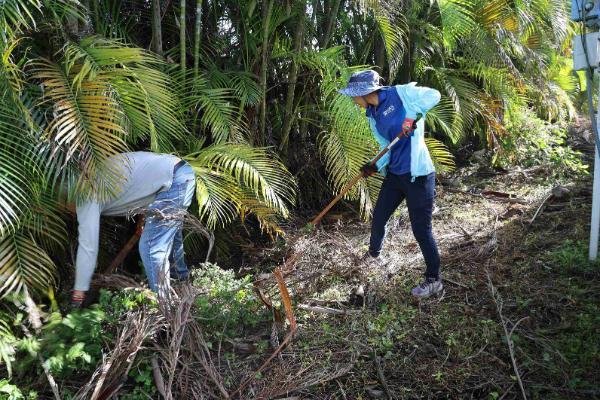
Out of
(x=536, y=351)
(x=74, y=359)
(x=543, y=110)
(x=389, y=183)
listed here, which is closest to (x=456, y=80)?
(x=543, y=110)

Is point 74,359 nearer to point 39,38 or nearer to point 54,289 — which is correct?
point 54,289

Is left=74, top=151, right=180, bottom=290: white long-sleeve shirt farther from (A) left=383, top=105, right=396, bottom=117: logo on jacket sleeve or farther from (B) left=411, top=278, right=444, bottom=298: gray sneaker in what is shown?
(B) left=411, top=278, right=444, bottom=298: gray sneaker

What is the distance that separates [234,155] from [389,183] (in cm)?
125

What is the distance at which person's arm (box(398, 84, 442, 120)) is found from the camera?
3.91 m

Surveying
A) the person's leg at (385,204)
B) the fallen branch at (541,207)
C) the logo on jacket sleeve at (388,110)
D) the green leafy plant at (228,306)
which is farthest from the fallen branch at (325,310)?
the fallen branch at (541,207)

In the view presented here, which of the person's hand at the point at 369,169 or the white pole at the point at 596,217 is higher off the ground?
the person's hand at the point at 369,169

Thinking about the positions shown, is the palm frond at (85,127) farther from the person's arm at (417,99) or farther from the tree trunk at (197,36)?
the person's arm at (417,99)

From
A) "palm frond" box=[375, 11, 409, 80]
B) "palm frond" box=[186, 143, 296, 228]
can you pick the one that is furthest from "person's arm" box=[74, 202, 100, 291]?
"palm frond" box=[375, 11, 409, 80]

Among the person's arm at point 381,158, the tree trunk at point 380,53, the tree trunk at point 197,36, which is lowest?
the person's arm at point 381,158

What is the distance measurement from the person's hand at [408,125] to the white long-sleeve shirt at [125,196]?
5.18 feet

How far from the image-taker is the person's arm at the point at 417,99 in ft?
12.8

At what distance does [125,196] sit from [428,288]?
7.29 feet

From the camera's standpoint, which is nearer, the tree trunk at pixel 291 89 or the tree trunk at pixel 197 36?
the tree trunk at pixel 197 36

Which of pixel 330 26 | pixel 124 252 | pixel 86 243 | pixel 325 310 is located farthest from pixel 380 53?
pixel 86 243
